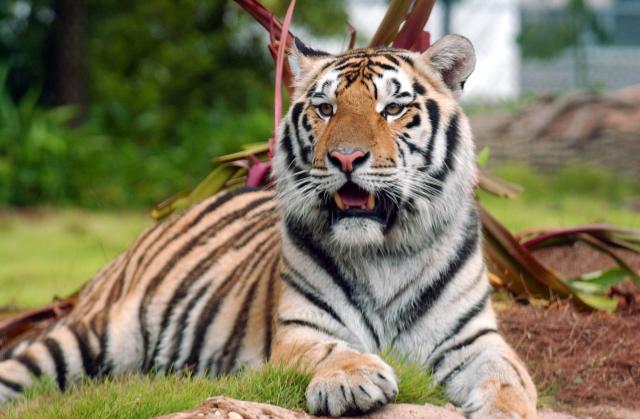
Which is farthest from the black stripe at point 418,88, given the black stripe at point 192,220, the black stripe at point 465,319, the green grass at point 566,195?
the green grass at point 566,195

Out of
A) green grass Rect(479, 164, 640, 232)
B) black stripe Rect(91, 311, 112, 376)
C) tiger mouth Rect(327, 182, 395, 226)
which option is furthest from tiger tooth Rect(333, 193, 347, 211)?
green grass Rect(479, 164, 640, 232)

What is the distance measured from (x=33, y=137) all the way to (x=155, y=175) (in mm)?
1339

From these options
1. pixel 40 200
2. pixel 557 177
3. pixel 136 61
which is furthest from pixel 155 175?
pixel 557 177

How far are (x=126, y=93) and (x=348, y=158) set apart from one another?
10.6m

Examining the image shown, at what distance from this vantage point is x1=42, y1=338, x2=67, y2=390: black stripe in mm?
4387

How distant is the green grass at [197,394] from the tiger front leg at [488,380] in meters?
0.09

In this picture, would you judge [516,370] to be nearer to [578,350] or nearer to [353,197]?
[353,197]

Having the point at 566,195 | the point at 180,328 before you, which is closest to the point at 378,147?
the point at 180,328

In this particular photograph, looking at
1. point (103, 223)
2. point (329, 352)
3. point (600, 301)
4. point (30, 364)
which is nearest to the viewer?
point (329, 352)

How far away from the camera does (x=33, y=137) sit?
10977 mm

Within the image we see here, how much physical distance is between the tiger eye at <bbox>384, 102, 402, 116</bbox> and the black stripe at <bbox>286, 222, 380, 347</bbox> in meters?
0.51

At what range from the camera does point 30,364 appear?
4363mm

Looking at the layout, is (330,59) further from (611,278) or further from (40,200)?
(40,200)

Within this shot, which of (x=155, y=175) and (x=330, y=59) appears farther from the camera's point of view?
(x=155, y=175)
